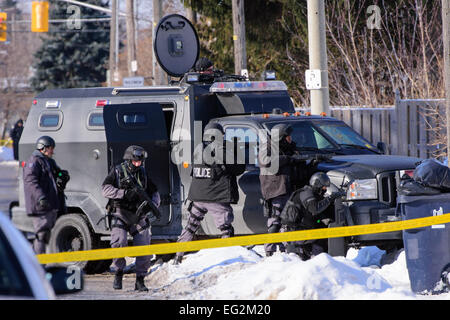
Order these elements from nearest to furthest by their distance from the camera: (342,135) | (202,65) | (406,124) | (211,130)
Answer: (211,130)
(342,135)
(202,65)
(406,124)

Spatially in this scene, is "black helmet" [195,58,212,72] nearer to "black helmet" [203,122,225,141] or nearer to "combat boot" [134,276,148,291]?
"black helmet" [203,122,225,141]

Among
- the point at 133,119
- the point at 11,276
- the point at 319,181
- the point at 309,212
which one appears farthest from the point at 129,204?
the point at 11,276

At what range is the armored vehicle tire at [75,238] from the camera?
11.2 m

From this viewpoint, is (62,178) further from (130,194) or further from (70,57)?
(70,57)

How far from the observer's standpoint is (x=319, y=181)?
31.3 ft

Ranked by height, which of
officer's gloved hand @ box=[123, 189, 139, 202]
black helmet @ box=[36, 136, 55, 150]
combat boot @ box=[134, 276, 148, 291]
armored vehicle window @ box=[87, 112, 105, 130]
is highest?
armored vehicle window @ box=[87, 112, 105, 130]

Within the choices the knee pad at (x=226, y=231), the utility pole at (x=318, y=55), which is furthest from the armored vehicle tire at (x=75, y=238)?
the utility pole at (x=318, y=55)

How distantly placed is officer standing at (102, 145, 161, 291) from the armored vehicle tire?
1.41 metres

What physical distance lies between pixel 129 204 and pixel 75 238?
185 cm

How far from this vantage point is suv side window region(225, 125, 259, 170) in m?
10.7

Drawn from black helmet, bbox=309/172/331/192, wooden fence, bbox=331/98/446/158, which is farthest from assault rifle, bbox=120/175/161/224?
wooden fence, bbox=331/98/446/158

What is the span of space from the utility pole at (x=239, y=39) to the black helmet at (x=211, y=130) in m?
8.20

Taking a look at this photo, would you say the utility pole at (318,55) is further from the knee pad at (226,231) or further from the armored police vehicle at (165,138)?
the knee pad at (226,231)
